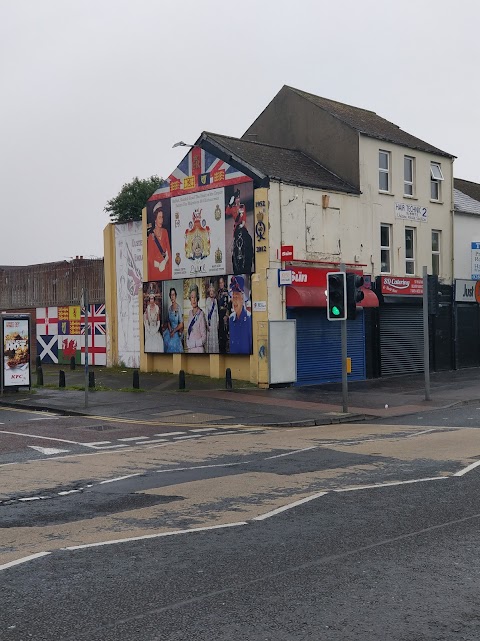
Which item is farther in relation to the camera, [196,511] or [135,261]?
[135,261]

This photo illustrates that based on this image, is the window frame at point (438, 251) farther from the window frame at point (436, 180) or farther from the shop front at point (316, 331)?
the shop front at point (316, 331)

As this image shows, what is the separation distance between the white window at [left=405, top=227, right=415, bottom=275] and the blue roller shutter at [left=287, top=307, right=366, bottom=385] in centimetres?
424

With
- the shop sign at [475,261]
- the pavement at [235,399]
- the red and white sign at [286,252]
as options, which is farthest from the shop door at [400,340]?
the red and white sign at [286,252]

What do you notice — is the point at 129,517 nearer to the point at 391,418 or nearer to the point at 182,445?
the point at 182,445

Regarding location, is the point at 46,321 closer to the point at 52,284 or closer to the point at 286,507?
the point at 52,284

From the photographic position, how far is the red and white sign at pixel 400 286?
3369 cm

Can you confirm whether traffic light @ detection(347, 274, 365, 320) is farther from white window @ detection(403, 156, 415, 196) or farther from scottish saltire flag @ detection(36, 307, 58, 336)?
scottish saltire flag @ detection(36, 307, 58, 336)

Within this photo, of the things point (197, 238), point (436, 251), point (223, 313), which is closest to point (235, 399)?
point (223, 313)

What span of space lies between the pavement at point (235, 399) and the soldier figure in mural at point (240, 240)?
4.27m

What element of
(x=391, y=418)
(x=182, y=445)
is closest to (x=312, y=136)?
(x=391, y=418)

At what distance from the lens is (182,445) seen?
663 inches

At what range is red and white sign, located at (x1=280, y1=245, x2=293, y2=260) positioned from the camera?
29.2m

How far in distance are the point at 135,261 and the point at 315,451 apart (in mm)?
21827

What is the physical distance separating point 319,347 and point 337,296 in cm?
950
